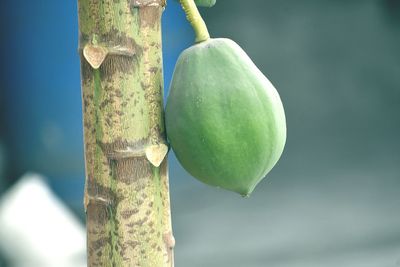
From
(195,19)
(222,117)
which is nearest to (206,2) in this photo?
(195,19)

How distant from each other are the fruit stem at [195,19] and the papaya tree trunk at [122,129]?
0.17 ft

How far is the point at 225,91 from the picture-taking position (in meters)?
0.88

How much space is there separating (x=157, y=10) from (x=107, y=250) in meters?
0.29

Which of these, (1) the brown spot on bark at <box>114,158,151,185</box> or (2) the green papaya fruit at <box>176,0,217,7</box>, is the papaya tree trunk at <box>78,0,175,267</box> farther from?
(2) the green papaya fruit at <box>176,0,217,7</box>

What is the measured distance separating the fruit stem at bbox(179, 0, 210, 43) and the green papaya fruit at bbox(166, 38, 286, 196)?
16 millimetres

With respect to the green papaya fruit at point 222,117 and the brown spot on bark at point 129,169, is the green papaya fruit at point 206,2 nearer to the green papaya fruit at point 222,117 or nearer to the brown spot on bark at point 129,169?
the green papaya fruit at point 222,117

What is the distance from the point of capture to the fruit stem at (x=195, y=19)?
0.92m

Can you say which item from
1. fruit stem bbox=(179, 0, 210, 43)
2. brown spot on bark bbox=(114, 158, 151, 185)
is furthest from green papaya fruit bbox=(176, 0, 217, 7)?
brown spot on bark bbox=(114, 158, 151, 185)

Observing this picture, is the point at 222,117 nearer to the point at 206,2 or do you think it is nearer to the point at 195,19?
the point at 195,19

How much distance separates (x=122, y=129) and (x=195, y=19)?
17 cm

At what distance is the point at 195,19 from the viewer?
922mm

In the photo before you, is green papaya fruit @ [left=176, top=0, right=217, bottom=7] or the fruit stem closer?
the fruit stem

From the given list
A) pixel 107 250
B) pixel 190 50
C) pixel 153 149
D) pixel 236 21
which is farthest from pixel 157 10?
pixel 236 21

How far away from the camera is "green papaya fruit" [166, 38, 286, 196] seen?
0.88 m
